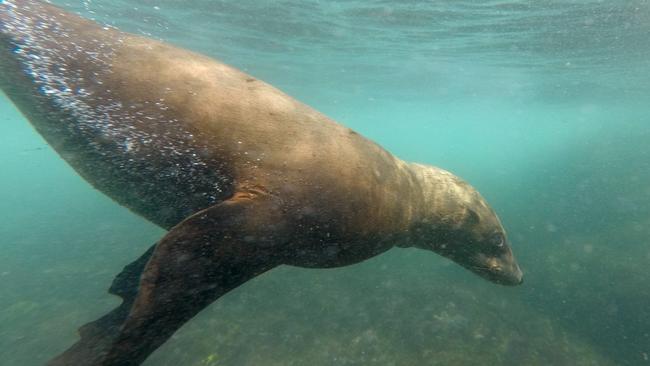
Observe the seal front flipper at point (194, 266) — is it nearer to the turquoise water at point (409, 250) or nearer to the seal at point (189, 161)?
the seal at point (189, 161)

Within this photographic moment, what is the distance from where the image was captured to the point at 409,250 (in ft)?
53.8

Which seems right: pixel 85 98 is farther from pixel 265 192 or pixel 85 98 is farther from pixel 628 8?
pixel 628 8

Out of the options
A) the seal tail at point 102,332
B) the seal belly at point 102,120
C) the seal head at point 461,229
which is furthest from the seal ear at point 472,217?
the seal tail at point 102,332

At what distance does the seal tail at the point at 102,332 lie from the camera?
221 cm

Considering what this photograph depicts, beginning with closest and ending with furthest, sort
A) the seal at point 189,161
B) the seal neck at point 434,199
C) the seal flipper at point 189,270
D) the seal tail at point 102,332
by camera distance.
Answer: the seal flipper at point 189,270
the seal tail at point 102,332
the seal at point 189,161
the seal neck at point 434,199

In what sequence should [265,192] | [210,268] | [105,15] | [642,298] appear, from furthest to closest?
[105,15], [642,298], [265,192], [210,268]

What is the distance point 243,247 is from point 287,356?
6.82 metres

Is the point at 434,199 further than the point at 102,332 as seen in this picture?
Yes

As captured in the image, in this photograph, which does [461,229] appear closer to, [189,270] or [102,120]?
[189,270]

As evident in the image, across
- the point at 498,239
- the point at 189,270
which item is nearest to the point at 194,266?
the point at 189,270

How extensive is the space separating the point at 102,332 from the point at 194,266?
912 mm

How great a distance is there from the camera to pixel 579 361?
859cm

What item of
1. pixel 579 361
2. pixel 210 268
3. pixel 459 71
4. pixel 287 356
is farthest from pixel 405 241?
pixel 459 71

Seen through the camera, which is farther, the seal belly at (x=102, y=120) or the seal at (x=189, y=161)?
the seal belly at (x=102, y=120)
